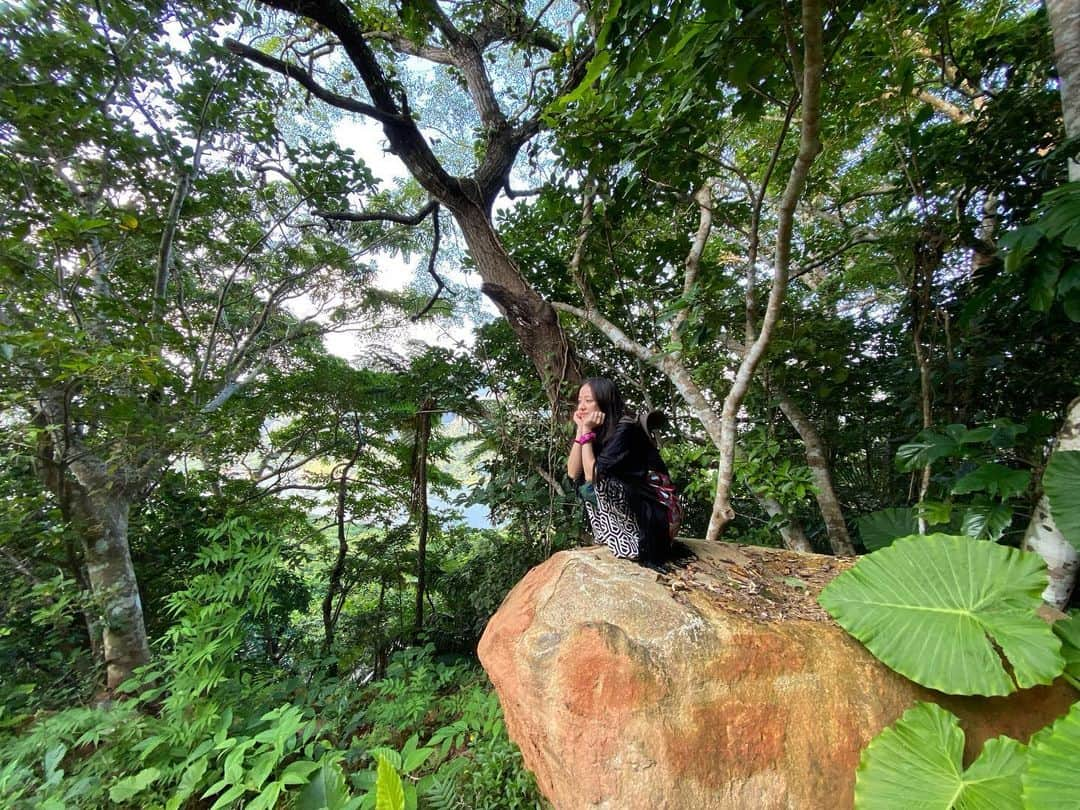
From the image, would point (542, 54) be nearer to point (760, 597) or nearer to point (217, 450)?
point (217, 450)

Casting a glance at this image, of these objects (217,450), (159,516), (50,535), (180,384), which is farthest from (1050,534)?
(159,516)

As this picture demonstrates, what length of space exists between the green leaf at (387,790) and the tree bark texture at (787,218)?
86.5 inches

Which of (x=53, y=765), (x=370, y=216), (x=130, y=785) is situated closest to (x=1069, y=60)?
(x=370, y=216)

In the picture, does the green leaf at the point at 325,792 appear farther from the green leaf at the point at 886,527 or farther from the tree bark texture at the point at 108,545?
the green leaf at the point at 886,527

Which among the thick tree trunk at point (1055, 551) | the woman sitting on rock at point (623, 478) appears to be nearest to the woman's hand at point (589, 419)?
the woman sitting on rock at point (623, 478)

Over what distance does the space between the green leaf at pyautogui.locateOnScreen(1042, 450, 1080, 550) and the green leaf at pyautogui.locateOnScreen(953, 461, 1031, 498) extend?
0.25 feet

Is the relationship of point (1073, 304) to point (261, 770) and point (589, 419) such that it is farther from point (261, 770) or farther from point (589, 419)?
point (261, 770)

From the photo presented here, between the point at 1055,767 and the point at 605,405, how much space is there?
74.4 inches

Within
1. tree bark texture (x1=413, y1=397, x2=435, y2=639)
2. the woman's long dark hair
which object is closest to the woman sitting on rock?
the woman's long dark hair

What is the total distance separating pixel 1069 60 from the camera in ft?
6.02

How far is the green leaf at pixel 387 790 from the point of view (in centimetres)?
124

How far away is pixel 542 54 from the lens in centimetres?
575

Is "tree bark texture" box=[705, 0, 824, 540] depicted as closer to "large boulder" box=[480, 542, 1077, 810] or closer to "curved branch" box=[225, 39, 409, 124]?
"large boulder" box=[480, 542, 1077, 810]

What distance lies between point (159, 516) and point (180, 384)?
2.70 m
